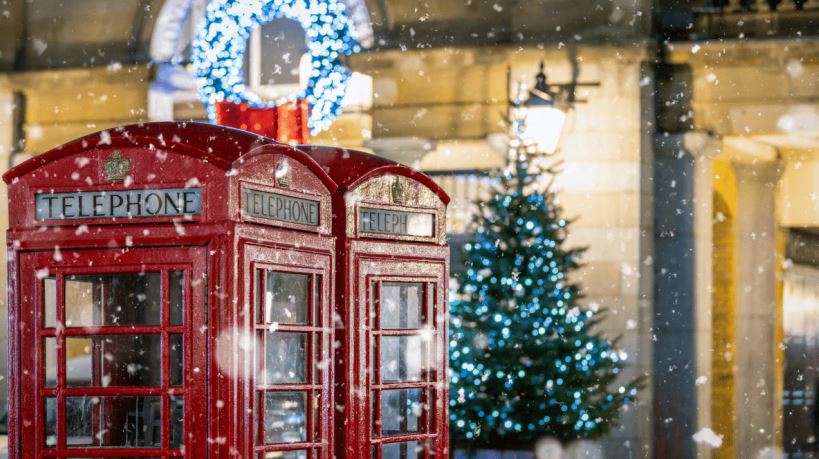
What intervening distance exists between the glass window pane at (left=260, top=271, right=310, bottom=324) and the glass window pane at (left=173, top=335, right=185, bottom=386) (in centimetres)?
38

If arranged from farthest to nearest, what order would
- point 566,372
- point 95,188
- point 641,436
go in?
point 641,436 < point 566,372 < point 95,188

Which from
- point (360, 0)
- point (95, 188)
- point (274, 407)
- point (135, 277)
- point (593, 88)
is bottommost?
point (274, 407)

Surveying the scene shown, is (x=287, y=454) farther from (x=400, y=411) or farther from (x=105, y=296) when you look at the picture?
(x=105, y=296)

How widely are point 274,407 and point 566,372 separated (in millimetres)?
6653

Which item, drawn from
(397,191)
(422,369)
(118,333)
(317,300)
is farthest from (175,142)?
(422,369)

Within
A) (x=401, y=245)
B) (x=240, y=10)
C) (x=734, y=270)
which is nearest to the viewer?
(x=401, y=245)

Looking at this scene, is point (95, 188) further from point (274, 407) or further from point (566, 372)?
point (566, 372)

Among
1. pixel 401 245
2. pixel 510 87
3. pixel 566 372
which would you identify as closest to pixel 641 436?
pixel 566 372

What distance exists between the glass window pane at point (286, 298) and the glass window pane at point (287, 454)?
1.91ft

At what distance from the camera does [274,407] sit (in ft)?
20.9

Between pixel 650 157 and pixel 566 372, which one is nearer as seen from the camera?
pixel 566 372

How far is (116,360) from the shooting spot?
20.7 feet

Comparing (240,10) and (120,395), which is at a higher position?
(240,10)

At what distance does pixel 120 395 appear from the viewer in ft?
20.0
